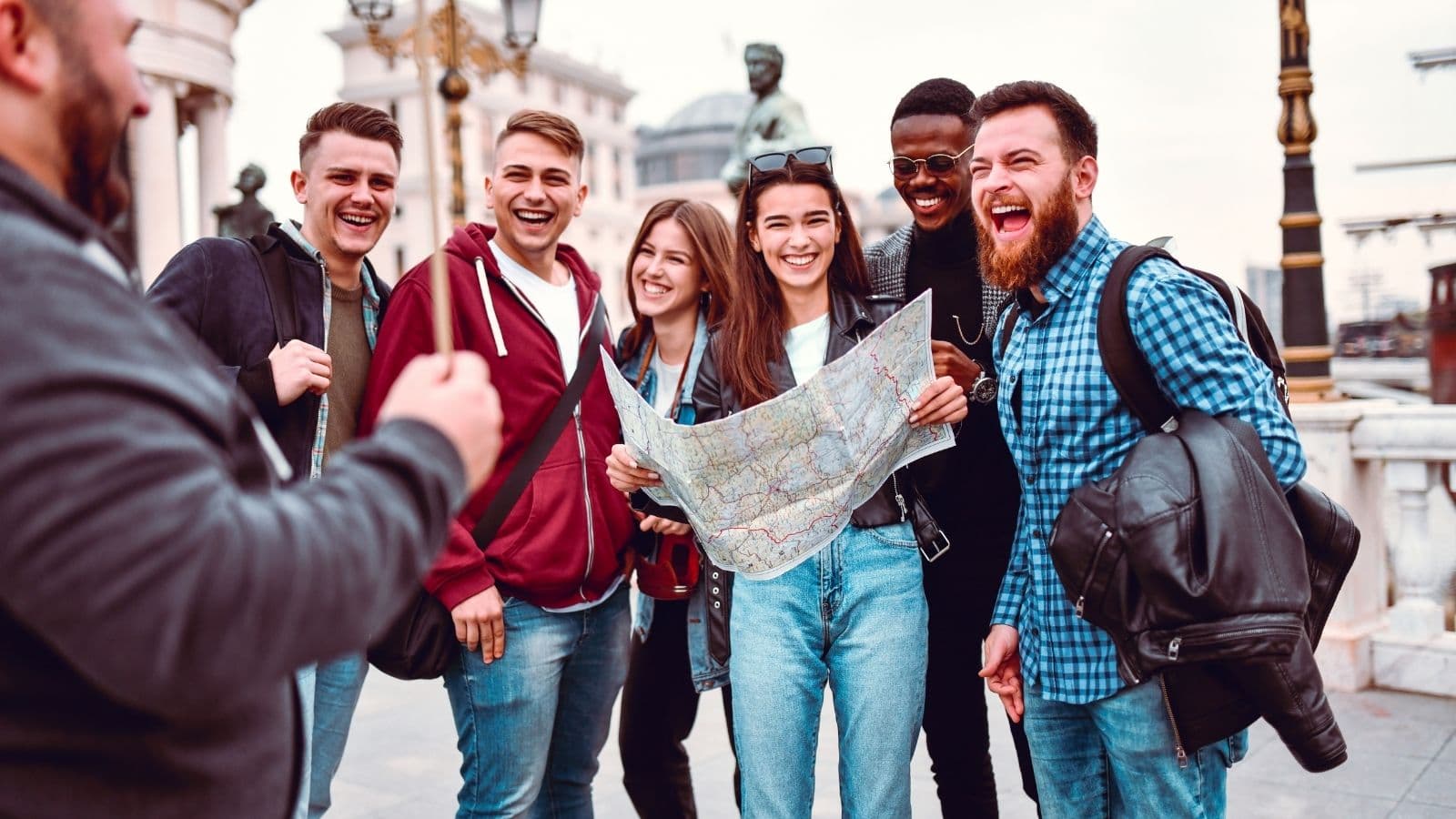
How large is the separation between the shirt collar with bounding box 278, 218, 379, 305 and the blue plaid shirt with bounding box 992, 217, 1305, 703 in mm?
1889

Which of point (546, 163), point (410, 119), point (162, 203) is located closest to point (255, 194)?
point (546, 163)

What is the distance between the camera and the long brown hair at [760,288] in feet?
10.3

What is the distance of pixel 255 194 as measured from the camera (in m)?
12.5

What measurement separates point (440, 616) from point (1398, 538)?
5263mm

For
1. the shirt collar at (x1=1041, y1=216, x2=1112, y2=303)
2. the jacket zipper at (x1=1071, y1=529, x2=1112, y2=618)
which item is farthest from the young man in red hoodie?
the jacket zipper at (x1=1071, y1=529, x2=1112, y2=618)

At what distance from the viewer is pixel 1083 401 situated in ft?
8.47


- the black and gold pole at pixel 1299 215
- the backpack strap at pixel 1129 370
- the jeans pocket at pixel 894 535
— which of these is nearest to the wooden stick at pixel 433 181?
the backpack strap at pixel 1129 370

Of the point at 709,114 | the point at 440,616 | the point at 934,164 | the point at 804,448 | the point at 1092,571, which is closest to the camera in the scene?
the point at 1092,571

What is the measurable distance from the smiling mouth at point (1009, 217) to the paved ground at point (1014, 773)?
2569mm

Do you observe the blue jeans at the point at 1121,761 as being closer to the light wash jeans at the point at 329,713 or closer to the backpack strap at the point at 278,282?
the light wash jeans at the point at 329,713

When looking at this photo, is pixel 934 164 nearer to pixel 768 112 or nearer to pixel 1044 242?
pixel 1044 242

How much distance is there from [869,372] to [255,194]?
11265 mm

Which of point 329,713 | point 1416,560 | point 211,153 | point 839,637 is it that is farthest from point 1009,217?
point 211,153

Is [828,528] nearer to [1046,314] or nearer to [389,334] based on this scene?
[1046,314]
